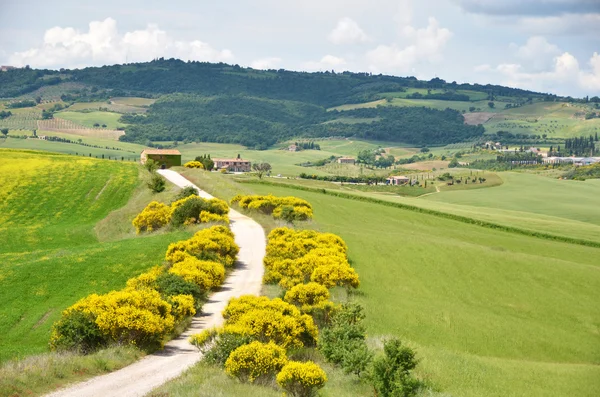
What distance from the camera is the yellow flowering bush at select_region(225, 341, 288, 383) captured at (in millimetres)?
23266

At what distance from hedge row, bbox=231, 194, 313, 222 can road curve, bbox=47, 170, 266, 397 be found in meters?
15.6

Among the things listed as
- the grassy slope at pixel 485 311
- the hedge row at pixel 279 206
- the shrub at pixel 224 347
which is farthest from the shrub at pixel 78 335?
the hedge row at pixel 279 206

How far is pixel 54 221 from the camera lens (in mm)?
81938

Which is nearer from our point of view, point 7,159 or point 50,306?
point 50,306

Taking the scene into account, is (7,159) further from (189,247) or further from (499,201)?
(499,201)

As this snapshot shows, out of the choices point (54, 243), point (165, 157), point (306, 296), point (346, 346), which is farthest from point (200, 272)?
point (165, 157)

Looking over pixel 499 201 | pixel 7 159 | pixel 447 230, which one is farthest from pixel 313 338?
pixel 499 201

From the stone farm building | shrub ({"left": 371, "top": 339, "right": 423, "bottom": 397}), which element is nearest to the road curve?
shrub ({"left": 371, "top": 339, "right": 423, "bottom": 397})

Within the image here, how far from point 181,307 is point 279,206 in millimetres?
40561

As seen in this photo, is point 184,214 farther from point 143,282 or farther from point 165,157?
point 165,157

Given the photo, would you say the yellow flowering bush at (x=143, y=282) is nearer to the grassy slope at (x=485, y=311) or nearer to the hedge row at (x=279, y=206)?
the grassy slope at (x=485, y=311)

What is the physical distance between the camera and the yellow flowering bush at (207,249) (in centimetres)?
4509

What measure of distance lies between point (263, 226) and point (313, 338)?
121 ft

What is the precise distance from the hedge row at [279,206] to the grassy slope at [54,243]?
13648 mm
